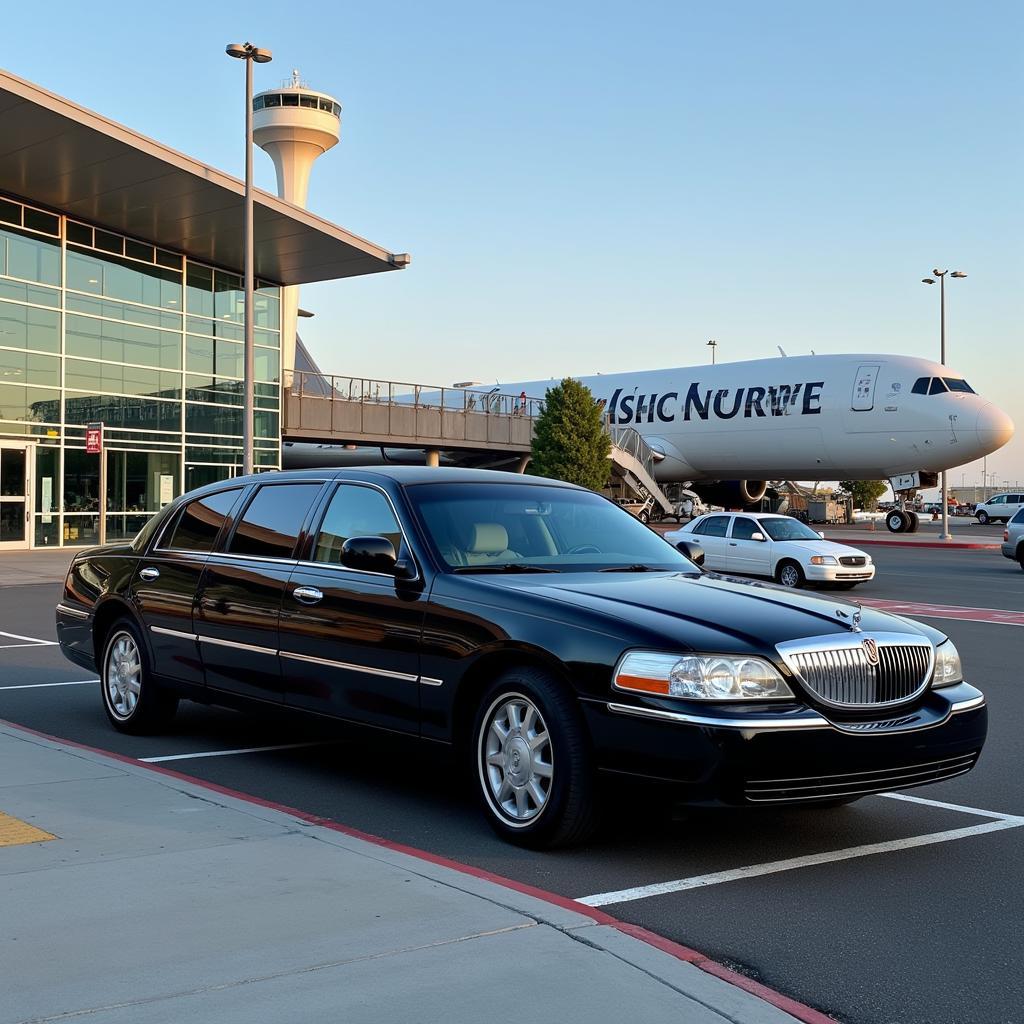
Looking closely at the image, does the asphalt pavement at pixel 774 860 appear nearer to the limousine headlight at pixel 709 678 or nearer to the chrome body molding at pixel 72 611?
the limousine headlight at pixel 709 678

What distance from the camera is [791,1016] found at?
11.7 ft

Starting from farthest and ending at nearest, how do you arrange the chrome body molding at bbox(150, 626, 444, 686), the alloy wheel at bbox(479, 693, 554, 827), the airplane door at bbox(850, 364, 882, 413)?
the airplane door at bbox(850, 364, 882, 413) → the chrome body molding at bbox(150, 626, 444, 686) → the alloy wheel at bbox(479, 693, 554, 827)

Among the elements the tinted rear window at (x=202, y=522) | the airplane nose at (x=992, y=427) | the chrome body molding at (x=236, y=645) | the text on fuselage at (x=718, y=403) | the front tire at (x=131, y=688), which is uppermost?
the text on fuselage at (x=718, y=403)

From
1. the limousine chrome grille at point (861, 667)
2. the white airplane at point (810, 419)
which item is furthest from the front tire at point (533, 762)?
the white airplane at point (810, 419)

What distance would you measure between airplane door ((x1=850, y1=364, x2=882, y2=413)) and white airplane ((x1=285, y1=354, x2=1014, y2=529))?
3 centimetres

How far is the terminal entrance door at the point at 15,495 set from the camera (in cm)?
2920

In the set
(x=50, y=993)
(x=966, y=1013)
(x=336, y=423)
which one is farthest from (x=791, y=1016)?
(x=336, y=423)

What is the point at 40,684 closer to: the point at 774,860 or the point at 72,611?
the point at 72,611

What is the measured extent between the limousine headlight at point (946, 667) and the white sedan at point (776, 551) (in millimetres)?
16517

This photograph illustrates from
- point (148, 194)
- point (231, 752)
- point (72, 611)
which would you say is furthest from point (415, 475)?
point (148, 194)

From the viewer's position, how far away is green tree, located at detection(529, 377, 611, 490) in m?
44.3

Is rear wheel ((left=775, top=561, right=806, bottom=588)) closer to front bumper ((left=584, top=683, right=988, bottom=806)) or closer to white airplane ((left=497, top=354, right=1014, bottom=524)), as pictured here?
front bumper ((left=584, top=683, right=988, bottom=806))

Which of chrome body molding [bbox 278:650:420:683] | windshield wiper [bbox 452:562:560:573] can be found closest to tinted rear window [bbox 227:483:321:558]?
chrome body molding [bbox 278:650:420:683]

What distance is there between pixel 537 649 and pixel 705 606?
79 cm
